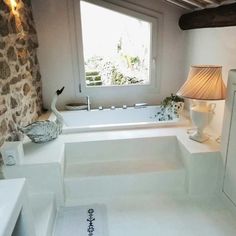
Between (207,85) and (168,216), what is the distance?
1.15 m

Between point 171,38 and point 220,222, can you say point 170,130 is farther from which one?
point 171,38

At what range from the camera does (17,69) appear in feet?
Answer: 8.25

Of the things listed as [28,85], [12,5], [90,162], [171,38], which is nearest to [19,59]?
[28,85]

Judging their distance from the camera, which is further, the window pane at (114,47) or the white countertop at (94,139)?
the window pane at (114,47)

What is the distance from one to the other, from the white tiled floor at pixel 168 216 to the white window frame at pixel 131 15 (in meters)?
1.81

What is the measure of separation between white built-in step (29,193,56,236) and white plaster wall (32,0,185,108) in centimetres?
178

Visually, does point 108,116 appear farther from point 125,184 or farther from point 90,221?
point 90,221

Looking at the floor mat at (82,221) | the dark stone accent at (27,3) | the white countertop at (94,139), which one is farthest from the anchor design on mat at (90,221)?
the dark stone accent at (27,3)

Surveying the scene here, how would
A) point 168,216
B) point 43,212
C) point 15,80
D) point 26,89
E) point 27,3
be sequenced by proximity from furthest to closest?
point 27,3, point 26,89, point 15,80, point 168,216, point 43,212

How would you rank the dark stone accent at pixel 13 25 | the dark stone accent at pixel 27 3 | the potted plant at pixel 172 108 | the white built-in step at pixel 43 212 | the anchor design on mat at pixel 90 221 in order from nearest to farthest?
the white built-in step at pixel 43 212
the anchor design on mat at pixel 90 221
the dark stone accent at pixel 13 25
the dark stone accent at pixel 27 3
the potted plant at pixel 172 108

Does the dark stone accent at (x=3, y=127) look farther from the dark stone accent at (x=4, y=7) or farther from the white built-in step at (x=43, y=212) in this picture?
the dark stone accent at (x=4, y=7)

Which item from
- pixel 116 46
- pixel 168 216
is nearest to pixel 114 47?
pixel 116 46

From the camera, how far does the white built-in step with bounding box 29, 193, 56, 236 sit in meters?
1.70

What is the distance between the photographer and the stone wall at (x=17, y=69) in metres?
2.16
